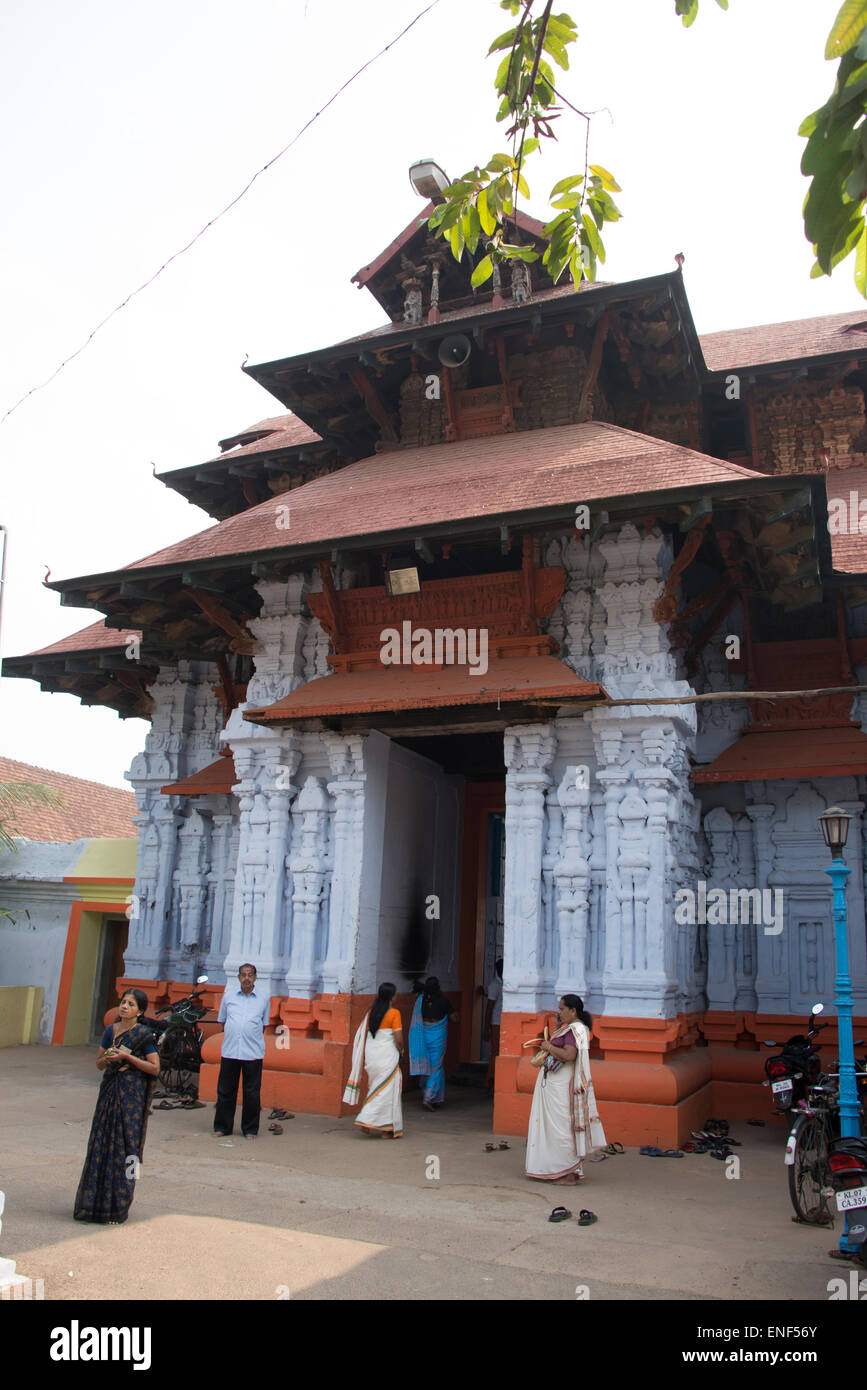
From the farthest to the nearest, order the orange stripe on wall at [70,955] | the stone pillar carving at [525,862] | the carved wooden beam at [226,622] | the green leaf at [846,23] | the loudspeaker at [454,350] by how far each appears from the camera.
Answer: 1. the orange stripe on wall at [70,955]
2. the loudspeaker at [454,350]
3. the carved wooden beam at [226,622]
4. the stone pillar carving at [525,862]
5. the green leaf at [846,23]

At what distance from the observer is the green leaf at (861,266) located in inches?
84.9

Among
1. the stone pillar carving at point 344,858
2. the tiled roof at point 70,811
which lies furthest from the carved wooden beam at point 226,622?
the tiled roof at point 70,811

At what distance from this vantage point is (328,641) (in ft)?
33.4

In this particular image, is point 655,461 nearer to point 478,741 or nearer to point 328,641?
point 328,641

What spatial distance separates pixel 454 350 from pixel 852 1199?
8603 mm

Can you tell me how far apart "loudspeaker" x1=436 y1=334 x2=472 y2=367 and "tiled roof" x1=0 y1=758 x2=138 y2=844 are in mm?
10708

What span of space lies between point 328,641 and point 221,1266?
250 inches

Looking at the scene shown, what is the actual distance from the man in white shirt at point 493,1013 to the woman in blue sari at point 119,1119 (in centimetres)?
610

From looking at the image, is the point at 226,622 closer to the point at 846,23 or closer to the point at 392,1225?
the point at 392,1225

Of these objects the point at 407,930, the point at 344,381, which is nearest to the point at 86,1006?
the point at 407,930

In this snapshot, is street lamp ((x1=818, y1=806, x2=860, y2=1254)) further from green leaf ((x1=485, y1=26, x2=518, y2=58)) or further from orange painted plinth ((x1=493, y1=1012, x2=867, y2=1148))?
green leaf ((x1=485, y1=26, x2=518, y2=58))

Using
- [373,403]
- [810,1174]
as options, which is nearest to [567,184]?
[810,1174]

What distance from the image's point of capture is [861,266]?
2176mm

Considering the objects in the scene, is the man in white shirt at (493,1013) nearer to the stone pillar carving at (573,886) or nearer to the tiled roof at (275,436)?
the stone pillar carving at (573,886)
